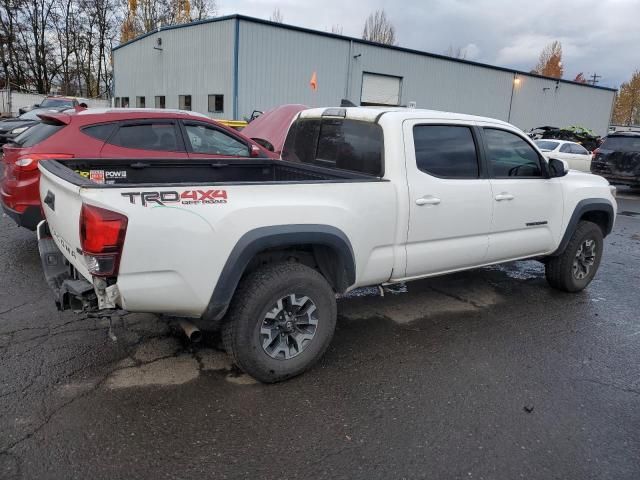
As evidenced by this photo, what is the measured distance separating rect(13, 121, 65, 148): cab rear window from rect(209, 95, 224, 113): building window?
15345 millimetres

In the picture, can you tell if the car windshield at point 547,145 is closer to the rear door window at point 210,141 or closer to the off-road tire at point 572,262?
the off-road tire at point 572,262

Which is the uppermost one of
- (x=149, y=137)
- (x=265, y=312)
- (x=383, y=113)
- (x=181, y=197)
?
(x=383, y=113)

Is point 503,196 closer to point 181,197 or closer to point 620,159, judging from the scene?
point 181,197

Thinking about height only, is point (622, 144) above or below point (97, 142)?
above

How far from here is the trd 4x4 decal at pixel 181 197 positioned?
2611 millimetres

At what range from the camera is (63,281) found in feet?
10.5

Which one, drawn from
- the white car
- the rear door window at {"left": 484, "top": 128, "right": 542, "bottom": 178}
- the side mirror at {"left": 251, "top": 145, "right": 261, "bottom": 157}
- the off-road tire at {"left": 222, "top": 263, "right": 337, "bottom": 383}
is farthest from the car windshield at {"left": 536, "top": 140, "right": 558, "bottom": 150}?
the off-road tire at {"left": 222, "top": 263, "right": 337, "bottom": 383}

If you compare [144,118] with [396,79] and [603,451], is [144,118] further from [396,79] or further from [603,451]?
[396,79]

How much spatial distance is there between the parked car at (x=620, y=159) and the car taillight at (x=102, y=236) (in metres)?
16.4

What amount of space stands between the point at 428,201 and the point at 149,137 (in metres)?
3.63

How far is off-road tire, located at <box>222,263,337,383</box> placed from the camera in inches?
122

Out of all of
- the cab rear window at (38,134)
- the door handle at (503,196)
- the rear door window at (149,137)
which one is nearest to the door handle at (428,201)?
the door handle at (503,196)

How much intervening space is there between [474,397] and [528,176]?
2420 millimetres

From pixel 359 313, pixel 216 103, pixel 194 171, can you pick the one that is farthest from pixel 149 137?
pixel 216 103
